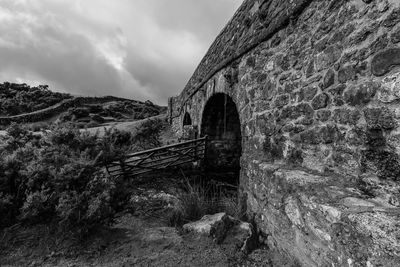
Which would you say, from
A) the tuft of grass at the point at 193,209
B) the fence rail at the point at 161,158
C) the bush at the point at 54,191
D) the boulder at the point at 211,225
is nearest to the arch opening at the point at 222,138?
the fence rail at the point at 161,158

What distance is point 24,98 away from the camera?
2952 centimetres

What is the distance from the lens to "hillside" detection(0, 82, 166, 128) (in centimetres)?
2329

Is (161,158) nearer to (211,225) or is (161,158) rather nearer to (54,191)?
(54,191)

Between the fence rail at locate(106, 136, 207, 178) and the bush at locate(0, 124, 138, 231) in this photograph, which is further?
the fence rail at locate(106, 136, 207, 178)

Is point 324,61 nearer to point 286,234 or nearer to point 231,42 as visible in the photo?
point 286,234

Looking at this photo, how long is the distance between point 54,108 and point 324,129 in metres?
29.4

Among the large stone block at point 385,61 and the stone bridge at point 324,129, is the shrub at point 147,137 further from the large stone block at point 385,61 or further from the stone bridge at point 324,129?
the large stone block at point 385,61

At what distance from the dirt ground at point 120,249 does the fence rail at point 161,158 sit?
265 centimetres

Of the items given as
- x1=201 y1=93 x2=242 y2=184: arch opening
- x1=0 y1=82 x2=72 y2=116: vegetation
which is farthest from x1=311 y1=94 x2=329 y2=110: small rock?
x1=0 y1=82 x2=72 y2=116: vegetation

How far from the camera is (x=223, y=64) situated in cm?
522

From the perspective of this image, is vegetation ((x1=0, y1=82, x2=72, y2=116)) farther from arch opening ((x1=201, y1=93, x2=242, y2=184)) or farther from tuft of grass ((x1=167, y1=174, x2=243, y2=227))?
tuft of grass ((x1=167, y1=174, x2=243, y2=227))

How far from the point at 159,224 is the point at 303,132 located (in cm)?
223

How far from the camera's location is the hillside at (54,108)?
2329cm

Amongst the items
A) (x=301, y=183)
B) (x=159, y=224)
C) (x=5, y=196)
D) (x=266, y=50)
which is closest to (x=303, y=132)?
(x=301, y=183)
